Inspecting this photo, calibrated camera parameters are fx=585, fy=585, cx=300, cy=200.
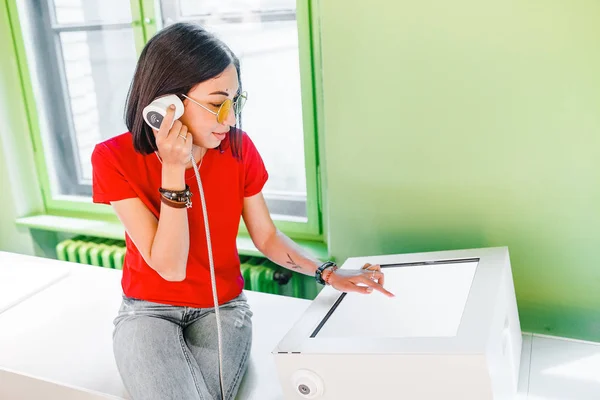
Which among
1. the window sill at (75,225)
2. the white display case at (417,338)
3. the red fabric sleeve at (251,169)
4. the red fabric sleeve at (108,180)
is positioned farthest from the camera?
the window sill at (75,225)

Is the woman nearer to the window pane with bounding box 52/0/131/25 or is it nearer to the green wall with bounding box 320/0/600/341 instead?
the green wall with bounding box 320/0/600/341

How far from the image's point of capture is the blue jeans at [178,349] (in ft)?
3.87

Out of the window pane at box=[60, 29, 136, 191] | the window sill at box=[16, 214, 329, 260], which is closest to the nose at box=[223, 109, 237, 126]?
the window sill at box=[16, 214, 329, 260]

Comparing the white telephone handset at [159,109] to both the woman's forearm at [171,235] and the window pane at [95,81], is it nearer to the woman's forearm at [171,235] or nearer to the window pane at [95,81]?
the woman's forearm at [171,235]

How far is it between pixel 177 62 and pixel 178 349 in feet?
1.98

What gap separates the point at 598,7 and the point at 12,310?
1.73 m

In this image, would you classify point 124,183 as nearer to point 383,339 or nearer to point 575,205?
point 383,339

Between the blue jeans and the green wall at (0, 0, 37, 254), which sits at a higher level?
the green wall at (0, 0, 37, 254)

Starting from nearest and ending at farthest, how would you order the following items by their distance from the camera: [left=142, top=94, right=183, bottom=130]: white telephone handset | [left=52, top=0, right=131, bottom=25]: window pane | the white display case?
1. the white display case
2. [left=142, top=94, right=183, bottom=130]: white telephone handset
3. [left=52, top=0, right=131, bottom=25]: window pane

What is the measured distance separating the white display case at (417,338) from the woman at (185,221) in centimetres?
8

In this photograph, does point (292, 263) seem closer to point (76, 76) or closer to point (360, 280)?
point (360, 280)

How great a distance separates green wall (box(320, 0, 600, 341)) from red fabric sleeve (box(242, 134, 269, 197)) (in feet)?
0.80

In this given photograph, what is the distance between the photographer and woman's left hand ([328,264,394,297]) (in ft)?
4.10

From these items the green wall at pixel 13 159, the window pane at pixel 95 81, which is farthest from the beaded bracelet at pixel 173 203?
the green wall at pixel 13 159
